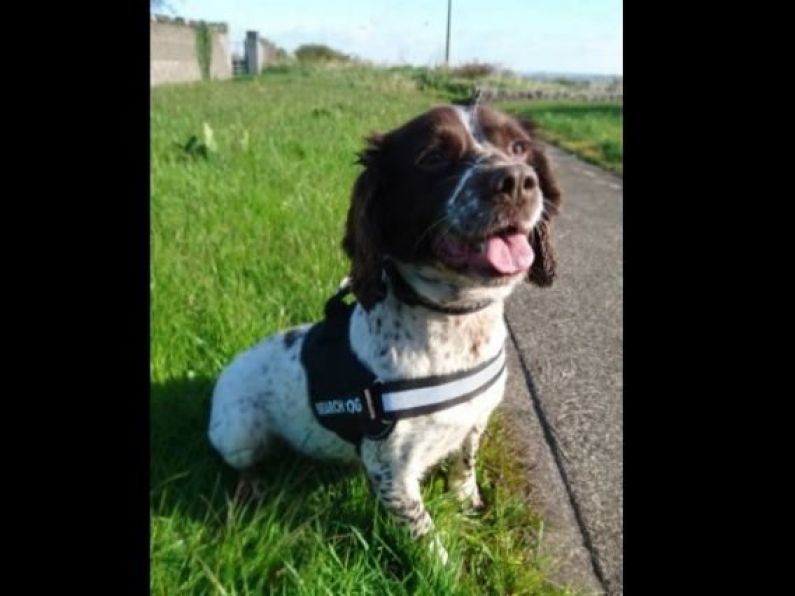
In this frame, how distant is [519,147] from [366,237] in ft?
2.01

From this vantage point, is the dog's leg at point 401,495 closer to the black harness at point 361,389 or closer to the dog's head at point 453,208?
the black harness at point 361,389

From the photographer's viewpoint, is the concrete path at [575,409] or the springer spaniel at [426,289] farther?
the concrete path at [575,409]

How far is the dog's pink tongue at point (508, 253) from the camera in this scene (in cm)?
204

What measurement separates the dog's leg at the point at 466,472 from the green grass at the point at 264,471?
0.06 meters

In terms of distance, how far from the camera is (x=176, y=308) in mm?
3459

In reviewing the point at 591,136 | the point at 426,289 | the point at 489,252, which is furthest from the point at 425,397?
the point at 591,136

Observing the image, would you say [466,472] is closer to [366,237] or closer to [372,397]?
[372,397]

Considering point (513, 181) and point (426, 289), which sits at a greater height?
point (513, 181)

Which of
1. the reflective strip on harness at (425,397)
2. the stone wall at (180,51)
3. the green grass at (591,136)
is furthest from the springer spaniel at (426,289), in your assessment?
the stone wall at (180,51)

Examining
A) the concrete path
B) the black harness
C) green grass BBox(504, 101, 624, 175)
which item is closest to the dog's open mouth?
the black harness

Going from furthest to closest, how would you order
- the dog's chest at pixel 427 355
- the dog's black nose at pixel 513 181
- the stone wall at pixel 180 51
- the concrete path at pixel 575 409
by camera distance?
the stone wall at pixel 180 51 < the concrete path at pixel 575 409 < the dog's chest at pixel 427 355 < the dog's black nose at pixel 513 181

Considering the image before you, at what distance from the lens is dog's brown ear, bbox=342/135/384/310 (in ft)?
7.17

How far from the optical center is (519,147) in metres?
2.38

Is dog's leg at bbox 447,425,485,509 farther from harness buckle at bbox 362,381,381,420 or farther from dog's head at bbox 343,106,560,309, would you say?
dog's head at bbox 343,106,560,309
